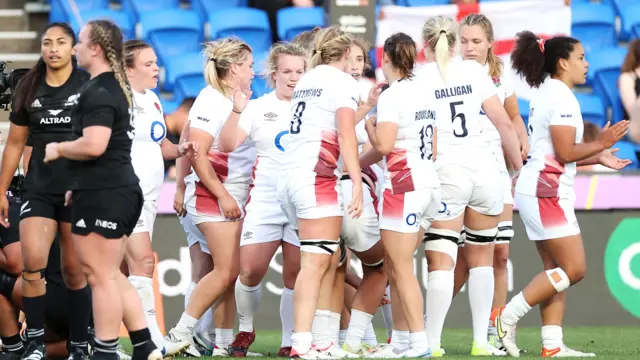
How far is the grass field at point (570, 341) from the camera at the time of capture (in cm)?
790

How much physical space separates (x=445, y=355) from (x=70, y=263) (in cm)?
251

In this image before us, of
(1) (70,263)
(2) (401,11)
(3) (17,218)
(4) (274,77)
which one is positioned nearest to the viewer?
(1) (70,263)

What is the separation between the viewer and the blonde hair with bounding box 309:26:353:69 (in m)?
7.06

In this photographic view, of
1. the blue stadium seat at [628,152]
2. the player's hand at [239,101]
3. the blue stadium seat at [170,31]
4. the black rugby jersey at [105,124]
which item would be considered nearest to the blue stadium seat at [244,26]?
the blue stadium seat at [170,31]

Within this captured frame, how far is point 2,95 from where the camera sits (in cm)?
745

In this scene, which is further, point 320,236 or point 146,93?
point 146,93

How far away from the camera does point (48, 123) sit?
6629 mm

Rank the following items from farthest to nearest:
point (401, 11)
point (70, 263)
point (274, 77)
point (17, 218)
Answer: point (401, 11), point (274, 77), point (17, 218), point (70, 263)

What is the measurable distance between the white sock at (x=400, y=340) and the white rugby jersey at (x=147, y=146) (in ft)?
5.98

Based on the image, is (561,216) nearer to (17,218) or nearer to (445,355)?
(445,355)

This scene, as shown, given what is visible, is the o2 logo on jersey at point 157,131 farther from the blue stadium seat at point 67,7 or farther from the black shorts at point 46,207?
the blue stadium seat at point 67,7

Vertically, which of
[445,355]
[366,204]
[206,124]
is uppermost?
[206,124]

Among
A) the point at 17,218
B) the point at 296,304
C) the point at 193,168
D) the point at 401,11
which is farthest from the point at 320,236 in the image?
the point at 401,11

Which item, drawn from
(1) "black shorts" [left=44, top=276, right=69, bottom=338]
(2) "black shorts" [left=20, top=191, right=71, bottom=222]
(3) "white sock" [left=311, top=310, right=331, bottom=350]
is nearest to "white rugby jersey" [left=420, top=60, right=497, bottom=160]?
(3) "white sock" [left=311, top=310, right=331, bottom=350]
